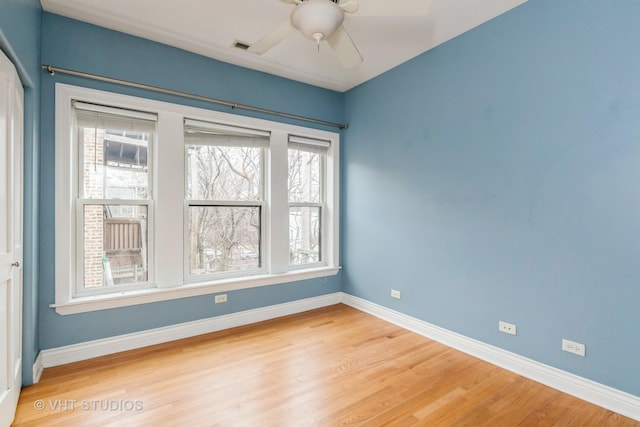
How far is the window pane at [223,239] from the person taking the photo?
3.24 m

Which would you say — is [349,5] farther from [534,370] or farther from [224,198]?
[534,370]

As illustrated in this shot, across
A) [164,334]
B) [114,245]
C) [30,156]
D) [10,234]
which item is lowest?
[164,334]

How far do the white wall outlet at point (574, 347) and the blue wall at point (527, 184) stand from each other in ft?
0.12

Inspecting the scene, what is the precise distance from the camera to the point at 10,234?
1771 millimetres

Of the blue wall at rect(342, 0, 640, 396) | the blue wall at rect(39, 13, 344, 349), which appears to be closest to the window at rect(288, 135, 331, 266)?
the blue wall at rect(39, 13, 344, 349)

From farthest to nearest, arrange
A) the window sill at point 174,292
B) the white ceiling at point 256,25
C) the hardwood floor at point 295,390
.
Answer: the window sill at point 174,292, the white ceiling at point 256,25, the hardwood floor at point 295,390

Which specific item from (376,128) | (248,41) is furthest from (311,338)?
(248,41)

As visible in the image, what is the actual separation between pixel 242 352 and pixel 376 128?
2786 millimetres

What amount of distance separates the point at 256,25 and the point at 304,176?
180cm

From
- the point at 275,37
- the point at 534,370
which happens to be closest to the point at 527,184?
the point at 534,370

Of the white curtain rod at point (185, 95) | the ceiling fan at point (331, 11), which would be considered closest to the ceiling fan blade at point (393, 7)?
the ceiling fan at point (331, 11)

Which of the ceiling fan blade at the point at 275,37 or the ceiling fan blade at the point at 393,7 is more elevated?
the ceiling fan blade at the point at 393,7

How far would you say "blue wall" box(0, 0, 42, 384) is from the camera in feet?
6.46
